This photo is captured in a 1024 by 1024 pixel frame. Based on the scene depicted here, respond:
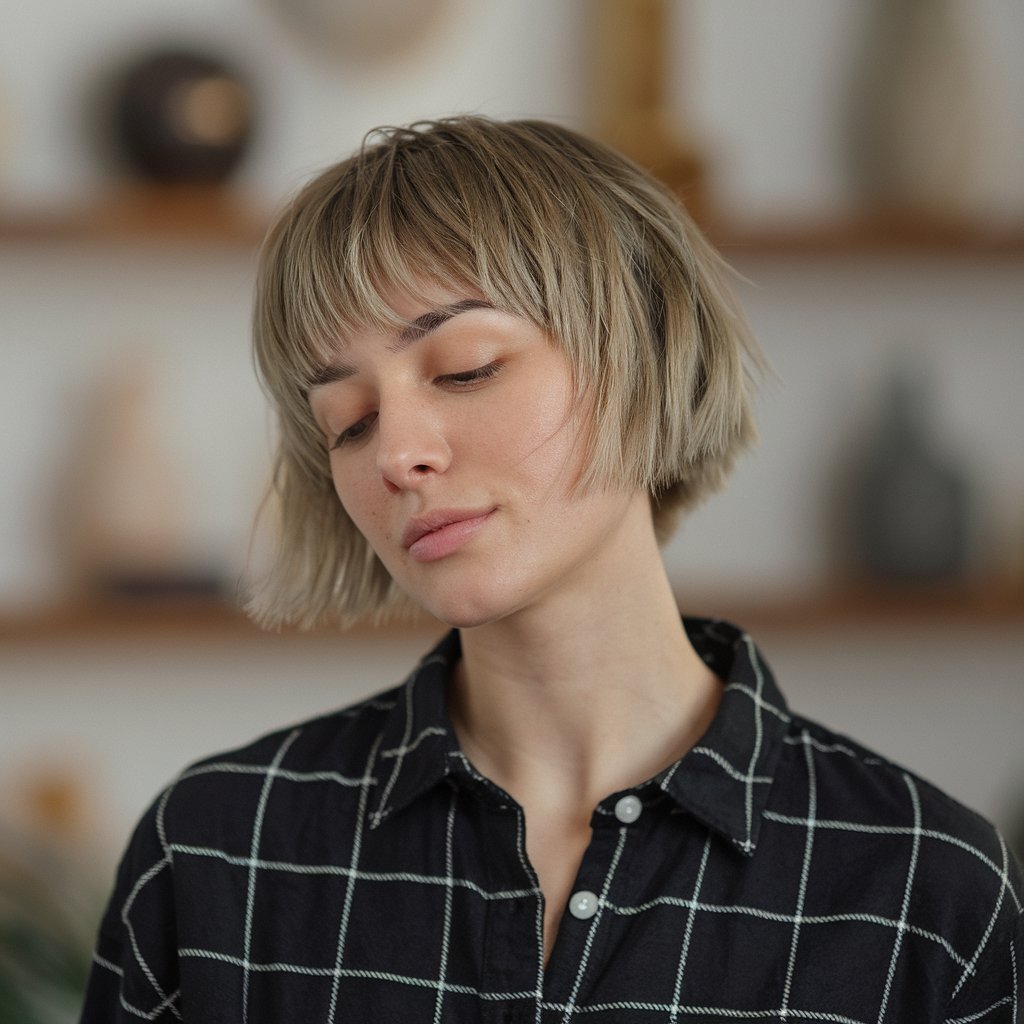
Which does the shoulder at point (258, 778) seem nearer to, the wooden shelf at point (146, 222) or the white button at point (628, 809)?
the white button at point (628, 809)

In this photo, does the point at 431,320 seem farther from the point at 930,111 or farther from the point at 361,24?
the point at 930,111

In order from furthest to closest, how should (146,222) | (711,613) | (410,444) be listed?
(711,613)
(146,222)
(410,444)

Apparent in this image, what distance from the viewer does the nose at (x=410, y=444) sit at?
102cm

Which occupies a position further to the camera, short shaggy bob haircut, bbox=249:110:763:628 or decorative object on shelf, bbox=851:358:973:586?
decorative object on shelf, bbox=851:358:973:586

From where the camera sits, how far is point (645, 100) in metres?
2.36

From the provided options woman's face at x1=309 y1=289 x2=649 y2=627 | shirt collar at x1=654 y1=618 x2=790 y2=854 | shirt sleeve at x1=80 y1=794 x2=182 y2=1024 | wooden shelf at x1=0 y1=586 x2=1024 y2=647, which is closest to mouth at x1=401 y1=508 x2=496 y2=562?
woman's face at x1=309 y1=289 x2=649 y2=627

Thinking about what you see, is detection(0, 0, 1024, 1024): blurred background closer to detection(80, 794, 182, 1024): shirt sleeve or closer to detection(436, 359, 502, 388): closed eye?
detection(80, 794, 182, 1024): shirt sleeve

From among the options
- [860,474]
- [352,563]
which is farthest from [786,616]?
[352,563]

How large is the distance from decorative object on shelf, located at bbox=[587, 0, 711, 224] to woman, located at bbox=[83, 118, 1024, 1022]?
120cm

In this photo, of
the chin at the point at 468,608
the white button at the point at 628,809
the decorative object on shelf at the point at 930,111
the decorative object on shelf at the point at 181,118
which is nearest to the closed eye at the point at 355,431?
the chin at the point at 468,608

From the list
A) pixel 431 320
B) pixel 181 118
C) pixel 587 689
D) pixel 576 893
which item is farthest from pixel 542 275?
pixel 181 118

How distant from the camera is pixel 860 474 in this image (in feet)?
8.31

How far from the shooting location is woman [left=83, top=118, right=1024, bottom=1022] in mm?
1032

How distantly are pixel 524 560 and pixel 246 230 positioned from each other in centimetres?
135
